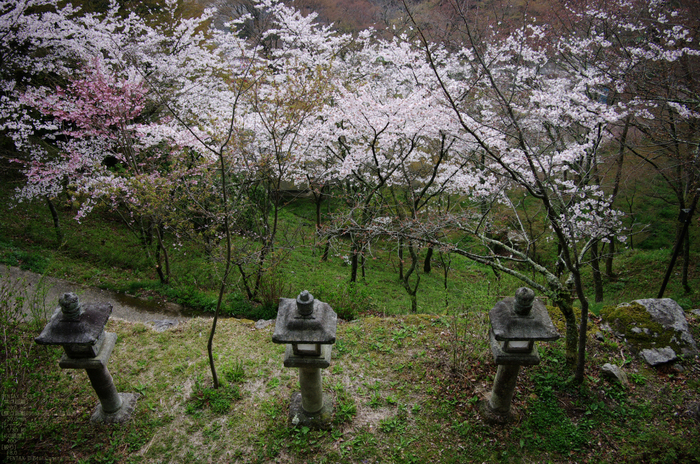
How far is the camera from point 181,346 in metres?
5.74

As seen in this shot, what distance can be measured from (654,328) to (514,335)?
2994 millimetres

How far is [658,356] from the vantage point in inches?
184

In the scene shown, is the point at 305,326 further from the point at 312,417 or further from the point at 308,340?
the point at 312,417

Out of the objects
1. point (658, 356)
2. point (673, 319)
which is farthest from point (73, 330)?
point (673, 319)

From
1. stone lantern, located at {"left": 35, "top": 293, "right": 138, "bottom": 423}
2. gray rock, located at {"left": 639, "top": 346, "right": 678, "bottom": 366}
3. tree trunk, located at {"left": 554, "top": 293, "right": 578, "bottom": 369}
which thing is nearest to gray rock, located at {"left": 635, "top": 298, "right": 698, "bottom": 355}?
gray rock, located at {"left": 639, "top": 346, "right": 678, "bottom": 366}

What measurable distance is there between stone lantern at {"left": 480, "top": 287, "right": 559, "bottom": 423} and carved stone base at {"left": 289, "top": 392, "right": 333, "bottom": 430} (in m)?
1.87

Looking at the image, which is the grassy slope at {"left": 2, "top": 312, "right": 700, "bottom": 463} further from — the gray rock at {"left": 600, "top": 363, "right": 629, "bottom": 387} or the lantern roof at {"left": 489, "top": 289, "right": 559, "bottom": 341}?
the lantern roof at {"left": 489, "top": 289, "right": 559, "bottom": 341}

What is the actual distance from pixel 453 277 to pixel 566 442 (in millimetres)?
8235

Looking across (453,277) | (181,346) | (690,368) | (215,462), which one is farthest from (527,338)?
(453,277)

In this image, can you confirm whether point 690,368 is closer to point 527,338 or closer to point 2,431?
point 527,338

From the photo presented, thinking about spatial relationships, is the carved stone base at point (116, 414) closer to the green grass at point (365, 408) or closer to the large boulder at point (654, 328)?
the green grass at point (365, 408)

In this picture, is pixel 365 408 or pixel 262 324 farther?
pixel 262 324

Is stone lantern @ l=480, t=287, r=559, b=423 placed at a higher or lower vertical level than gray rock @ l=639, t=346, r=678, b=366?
higher

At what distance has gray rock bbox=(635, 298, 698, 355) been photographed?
15.5 feet
